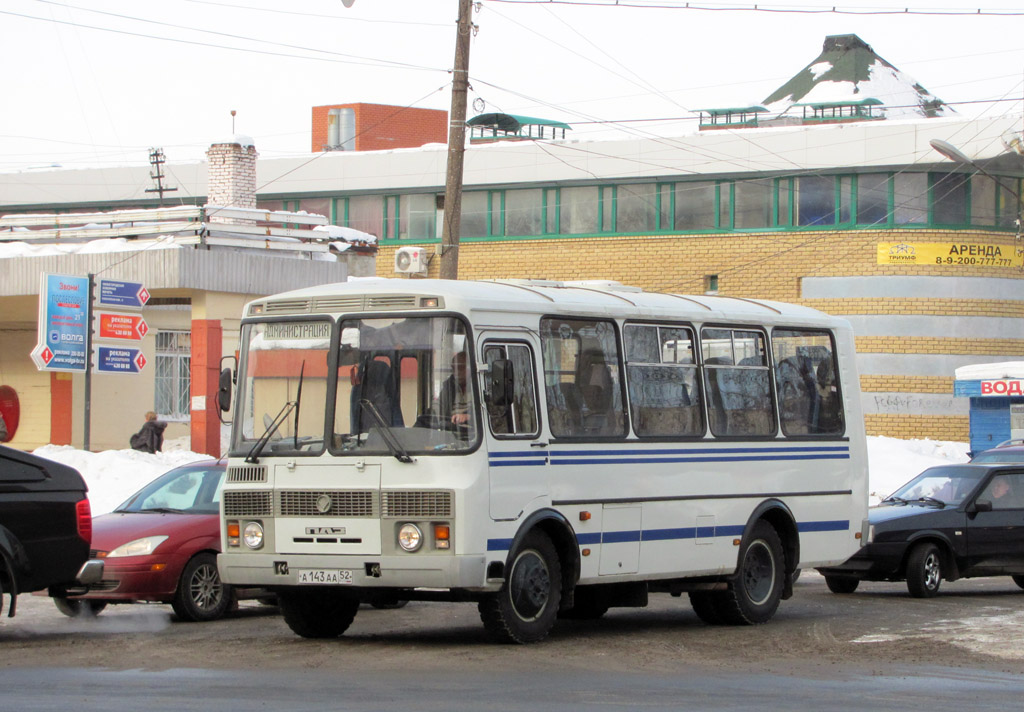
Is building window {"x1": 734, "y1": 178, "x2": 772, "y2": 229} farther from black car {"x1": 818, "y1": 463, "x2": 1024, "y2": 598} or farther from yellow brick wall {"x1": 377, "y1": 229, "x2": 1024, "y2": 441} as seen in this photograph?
black car {"x1": 818, "y1": 463, "x2": 1024, "y2": 598}

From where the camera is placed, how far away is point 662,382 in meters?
12.6

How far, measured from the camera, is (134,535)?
43.7 ft

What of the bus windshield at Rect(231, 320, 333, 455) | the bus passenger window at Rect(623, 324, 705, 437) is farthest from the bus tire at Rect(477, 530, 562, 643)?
the bus windshield at Rect(231, 320, 333, 455)

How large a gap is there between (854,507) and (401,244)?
3192 centimetres

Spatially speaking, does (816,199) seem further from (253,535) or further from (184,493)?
(253,535)

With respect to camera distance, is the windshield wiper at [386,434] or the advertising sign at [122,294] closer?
the windshield wiper at [386,434]

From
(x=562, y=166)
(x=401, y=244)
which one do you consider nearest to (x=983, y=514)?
(x=562, y=166)

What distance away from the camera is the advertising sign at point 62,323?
23391mm

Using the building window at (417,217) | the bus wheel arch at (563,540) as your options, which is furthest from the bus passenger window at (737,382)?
the building window at (417,217)

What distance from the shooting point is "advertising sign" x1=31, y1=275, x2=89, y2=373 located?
2339 cm

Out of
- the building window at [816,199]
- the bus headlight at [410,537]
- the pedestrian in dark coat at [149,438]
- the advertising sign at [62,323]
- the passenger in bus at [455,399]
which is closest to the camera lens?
the bus headlight at [410,537]

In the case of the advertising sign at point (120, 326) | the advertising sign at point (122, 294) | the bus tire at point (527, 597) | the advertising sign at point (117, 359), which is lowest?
the bus tire at point (527, 597)

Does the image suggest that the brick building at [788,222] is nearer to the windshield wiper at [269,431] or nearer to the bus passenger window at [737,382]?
the bus passenger window at [737,382]

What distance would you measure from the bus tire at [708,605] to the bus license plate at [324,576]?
374 centimetres
